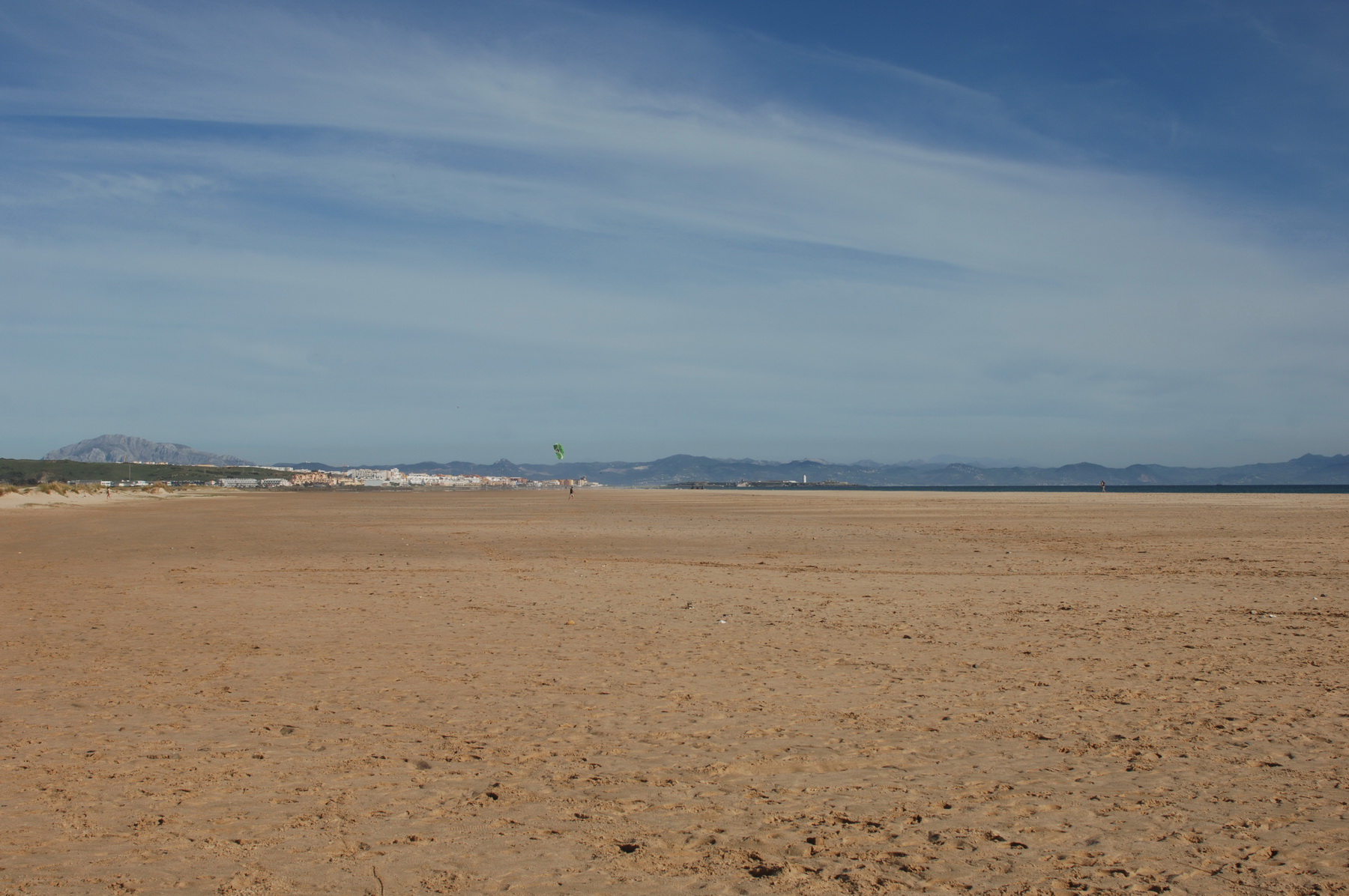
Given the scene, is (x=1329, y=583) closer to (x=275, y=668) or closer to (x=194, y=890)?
(x=275, y=668)

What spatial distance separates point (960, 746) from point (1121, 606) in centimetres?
703

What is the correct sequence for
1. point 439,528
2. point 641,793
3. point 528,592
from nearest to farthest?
point 641,793 → point 528,592 → point 439,528

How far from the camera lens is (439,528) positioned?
29.5 m

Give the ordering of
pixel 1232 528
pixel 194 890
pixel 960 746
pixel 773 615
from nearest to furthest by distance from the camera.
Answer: pixel 194 890, pixel 960 746, pixel 773 615, pixel 1232 528

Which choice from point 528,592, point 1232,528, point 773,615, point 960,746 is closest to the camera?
point 960,746

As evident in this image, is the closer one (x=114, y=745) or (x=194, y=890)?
(x=194, y=890)

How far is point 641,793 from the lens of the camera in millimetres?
4973

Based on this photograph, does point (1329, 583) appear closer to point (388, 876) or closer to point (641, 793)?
point (641, 793)

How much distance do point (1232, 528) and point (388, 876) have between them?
2752cm

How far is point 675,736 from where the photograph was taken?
6.02 meters

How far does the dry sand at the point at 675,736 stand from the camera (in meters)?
4.10

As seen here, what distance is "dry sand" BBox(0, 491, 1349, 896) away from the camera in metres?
4.10

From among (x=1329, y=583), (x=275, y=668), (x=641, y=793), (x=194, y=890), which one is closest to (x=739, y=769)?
(x=641, y=793)

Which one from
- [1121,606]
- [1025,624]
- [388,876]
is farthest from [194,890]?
[1121,606]
